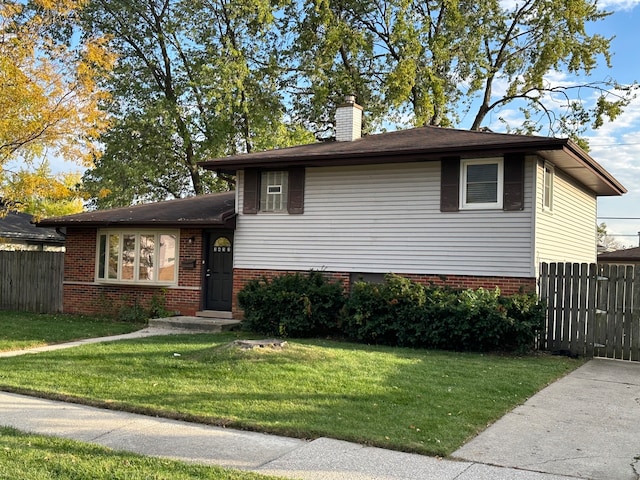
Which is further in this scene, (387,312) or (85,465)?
(387,312)

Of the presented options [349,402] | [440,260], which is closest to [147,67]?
[440,260]

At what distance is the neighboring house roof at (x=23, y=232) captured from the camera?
1018 inches

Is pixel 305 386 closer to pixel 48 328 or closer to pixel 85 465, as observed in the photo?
pixel 85 465

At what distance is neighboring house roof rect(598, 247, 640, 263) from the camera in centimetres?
3291

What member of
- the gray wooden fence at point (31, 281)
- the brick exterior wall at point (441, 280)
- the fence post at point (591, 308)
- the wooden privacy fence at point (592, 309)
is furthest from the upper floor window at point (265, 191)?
the fence post at point (591, 308)

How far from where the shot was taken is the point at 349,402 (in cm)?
724

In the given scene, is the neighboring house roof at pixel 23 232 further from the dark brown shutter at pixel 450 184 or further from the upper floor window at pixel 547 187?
the upper floor window at pixel 547 187

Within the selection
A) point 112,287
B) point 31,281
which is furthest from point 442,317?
point 31,281

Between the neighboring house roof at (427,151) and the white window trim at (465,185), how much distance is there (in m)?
0.20

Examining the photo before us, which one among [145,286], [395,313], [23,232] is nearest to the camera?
[395,313]

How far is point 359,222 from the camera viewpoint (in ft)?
48.0

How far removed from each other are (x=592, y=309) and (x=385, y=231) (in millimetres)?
4604

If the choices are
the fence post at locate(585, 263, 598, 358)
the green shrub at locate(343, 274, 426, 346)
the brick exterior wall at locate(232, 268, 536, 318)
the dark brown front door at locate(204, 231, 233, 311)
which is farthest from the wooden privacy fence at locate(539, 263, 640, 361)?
the dark brown front door at locate(204, 231, 233, 311)

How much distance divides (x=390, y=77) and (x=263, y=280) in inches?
539
